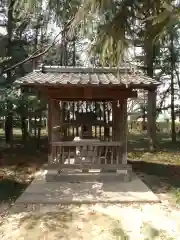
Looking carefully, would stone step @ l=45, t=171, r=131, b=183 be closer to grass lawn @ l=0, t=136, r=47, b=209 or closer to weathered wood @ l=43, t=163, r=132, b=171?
weathered wood @ l=43, t=163, r=132, b=171

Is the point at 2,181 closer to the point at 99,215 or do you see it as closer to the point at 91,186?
the point at 91,186

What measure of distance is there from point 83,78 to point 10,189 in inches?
111

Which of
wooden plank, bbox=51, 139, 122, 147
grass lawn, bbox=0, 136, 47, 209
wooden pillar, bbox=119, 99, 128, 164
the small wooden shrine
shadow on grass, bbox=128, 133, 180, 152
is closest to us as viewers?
grass lawn, bbox=0, 136, 47, 209

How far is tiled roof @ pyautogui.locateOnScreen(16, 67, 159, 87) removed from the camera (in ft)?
21.4

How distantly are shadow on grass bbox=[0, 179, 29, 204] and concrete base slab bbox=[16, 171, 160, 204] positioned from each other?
185mm

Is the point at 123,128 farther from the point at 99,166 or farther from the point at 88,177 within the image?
the point at 88,177

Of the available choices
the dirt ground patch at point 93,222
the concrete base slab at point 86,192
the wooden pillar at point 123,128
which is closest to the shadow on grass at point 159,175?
the concrete base slab at point 86,192

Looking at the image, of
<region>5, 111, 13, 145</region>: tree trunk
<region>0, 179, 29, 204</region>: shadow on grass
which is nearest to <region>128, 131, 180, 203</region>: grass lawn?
<region>0, 179, 29, 204</region>: shadow on grass

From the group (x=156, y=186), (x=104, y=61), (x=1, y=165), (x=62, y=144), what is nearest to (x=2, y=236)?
(x=104, y=61)

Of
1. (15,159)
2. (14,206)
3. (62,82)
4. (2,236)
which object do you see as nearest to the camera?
(2,236)

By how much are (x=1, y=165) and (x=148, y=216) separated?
5590 mm

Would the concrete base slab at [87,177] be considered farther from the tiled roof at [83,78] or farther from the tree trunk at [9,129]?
the tree trunk at [9,129]

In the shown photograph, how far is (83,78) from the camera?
7156 millimetres

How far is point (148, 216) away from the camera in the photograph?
4.94 meters
